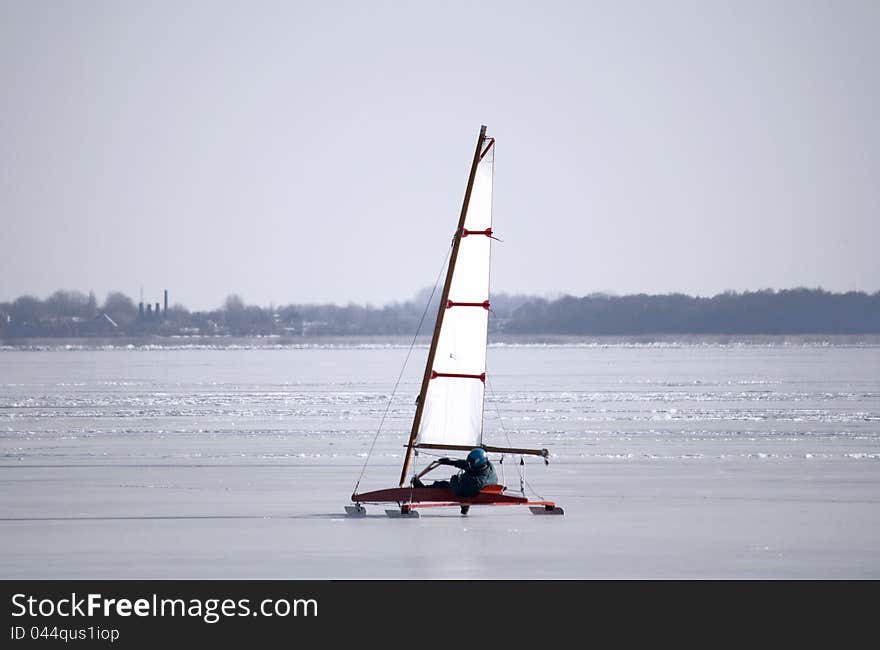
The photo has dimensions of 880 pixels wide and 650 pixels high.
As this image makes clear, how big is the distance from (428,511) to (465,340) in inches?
87.0

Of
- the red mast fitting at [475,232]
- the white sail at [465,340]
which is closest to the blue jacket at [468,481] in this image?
the white sail at [465,340]

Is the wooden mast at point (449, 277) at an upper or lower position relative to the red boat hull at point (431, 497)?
upper

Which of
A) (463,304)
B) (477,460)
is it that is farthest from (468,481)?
(463,304)

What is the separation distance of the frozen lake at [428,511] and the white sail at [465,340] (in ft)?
3.84

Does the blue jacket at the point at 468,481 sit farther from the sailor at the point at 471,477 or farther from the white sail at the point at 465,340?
the white sail at the point at 465,340

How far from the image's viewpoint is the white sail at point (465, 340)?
62.7 ft

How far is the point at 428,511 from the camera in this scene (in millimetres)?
19359

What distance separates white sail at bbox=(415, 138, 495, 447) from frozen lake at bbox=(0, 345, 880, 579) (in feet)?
3.84

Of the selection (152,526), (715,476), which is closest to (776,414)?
(715,476)

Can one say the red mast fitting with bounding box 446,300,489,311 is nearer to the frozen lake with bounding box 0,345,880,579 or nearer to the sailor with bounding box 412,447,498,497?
the sailor with bounding box 412,447,498,497

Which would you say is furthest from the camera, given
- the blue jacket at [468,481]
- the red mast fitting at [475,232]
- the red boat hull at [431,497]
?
the red mast fitting at [475,232]

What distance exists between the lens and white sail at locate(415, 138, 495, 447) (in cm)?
1912
